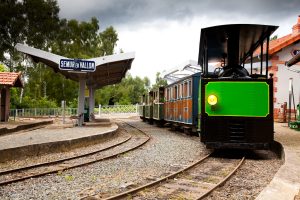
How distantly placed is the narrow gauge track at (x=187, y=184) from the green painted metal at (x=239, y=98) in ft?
4.31

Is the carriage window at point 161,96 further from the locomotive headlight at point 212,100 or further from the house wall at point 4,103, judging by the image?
the locomotive headlight at point 212,100

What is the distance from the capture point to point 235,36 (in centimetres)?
905

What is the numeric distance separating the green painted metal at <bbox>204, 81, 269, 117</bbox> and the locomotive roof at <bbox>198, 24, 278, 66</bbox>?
3.91 ft

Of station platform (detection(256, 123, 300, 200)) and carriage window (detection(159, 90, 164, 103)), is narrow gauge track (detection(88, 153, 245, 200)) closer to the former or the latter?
station platform (detection(256, 123, 300, 200))

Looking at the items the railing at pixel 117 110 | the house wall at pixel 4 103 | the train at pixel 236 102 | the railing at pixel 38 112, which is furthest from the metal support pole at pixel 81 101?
the railing at pixel 117 110

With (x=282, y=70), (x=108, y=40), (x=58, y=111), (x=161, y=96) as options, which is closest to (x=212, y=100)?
(x=161, y=96)

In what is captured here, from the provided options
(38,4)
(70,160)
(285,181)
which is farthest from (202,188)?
(38,4)

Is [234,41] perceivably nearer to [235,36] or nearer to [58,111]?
[235,36]

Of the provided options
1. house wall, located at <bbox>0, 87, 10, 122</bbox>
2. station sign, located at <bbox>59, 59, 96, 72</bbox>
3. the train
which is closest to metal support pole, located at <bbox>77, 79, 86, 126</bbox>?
station sign, located at <bbox>59, 59, 96, 72</bbox>

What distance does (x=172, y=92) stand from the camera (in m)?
18.3

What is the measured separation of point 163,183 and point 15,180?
2.57 metres

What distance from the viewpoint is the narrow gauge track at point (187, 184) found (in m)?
5.55

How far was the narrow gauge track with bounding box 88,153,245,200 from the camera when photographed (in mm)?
5551

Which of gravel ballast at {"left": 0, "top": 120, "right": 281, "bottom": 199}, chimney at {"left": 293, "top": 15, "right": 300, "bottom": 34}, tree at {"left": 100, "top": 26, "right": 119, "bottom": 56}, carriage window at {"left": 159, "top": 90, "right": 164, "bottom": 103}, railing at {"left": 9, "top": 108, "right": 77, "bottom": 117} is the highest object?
tree at {"left": 100, "top": 26, "right": 119, "bottom": 56}
